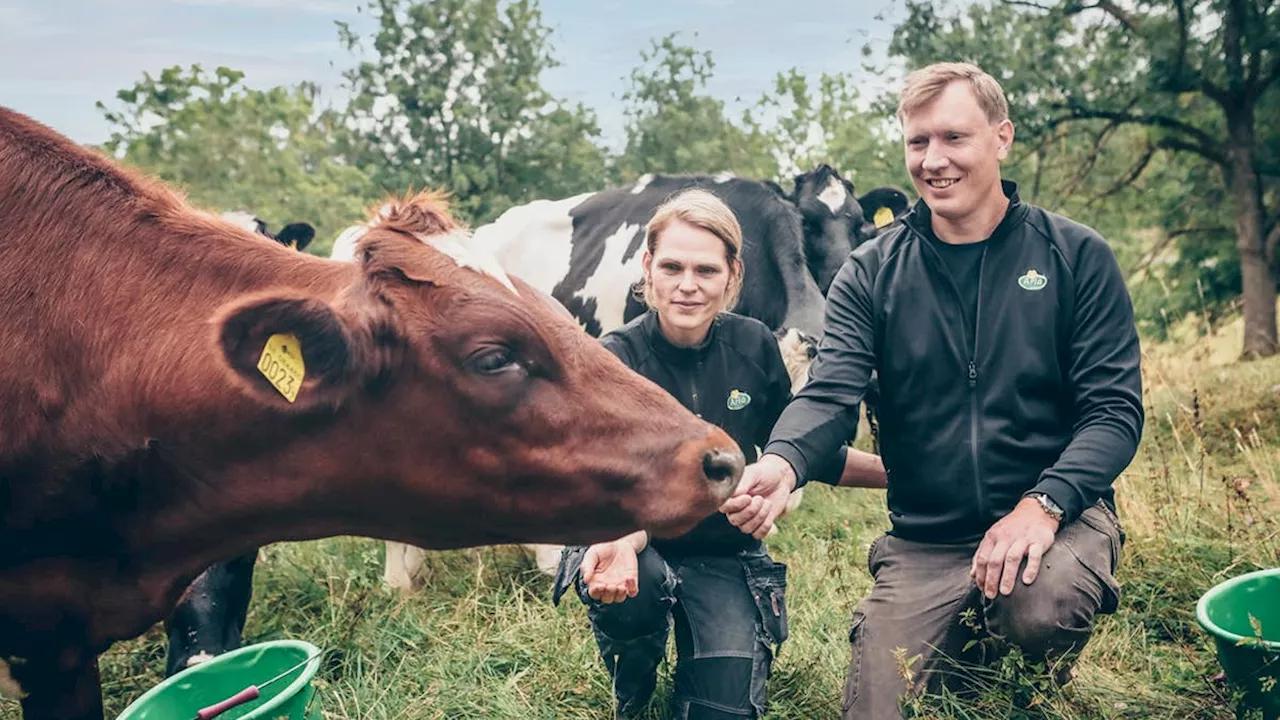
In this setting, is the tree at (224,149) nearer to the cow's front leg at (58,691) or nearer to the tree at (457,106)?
the tree at (457,106)

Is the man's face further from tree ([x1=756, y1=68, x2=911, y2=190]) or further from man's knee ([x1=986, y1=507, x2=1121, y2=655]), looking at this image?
tree ([x1=756, y1=68, x2=911, y2=190])

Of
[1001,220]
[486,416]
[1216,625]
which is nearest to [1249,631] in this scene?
[1216,625]

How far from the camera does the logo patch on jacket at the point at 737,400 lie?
11.4ft

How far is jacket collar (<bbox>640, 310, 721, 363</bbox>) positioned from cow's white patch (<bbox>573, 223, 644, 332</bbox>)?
10.5 ft

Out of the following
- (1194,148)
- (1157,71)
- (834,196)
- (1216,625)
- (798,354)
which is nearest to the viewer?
(1216,625)

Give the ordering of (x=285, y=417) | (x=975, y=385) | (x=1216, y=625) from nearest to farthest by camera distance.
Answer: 1. (x=285, y=417)
2. (x=1216, y=625)
3. (x=975, y=385)

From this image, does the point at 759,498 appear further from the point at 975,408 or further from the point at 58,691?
the point at 58,691

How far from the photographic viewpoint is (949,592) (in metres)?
3.12

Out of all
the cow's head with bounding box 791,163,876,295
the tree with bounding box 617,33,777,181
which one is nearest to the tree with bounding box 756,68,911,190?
the tree with bounding box 617,33,777,181

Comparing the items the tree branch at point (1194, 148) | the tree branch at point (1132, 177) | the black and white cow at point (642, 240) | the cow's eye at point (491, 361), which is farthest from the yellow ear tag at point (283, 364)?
the tree branch at point (1132, 177)

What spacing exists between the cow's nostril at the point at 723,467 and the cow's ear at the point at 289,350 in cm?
84

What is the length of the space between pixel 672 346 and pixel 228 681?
64.7 inches

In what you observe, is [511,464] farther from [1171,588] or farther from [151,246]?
[1171,588]

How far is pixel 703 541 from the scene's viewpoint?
3463 mm
